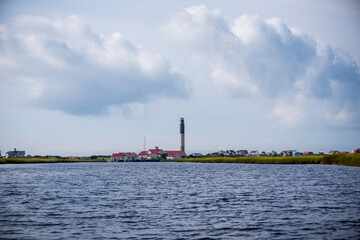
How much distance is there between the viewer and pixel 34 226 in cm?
2208

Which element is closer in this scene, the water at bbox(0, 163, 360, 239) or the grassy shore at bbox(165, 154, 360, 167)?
the water at bbox(0, 163, 360, 239)

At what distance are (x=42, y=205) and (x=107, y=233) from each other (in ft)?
40.0

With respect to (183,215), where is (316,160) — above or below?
above

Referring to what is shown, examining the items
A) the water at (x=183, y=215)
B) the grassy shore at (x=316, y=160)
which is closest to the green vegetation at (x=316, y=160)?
the grassy shore at (x=316, y=160)

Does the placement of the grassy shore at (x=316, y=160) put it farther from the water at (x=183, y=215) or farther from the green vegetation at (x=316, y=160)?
the water at (x=183, y=215)

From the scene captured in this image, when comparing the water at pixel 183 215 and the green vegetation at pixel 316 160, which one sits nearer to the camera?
the water at pixel 183 215

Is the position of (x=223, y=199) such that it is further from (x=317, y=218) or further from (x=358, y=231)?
(x=358, y=231)

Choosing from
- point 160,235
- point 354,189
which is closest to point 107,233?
point 160,235

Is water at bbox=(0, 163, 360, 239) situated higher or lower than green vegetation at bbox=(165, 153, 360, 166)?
lower

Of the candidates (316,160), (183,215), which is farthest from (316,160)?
(183,215)

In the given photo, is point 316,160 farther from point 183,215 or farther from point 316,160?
point 183,215

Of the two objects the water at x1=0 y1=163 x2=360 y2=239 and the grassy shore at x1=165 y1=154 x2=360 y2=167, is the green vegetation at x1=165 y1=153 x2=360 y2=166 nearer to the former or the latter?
the grassy shore at x1=165 y1=154 x2=360 y2=167

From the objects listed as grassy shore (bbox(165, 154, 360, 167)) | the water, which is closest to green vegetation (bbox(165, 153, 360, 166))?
grassy shore (bbox(165, 154, 360, 167))

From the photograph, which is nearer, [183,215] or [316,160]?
[183,215]
